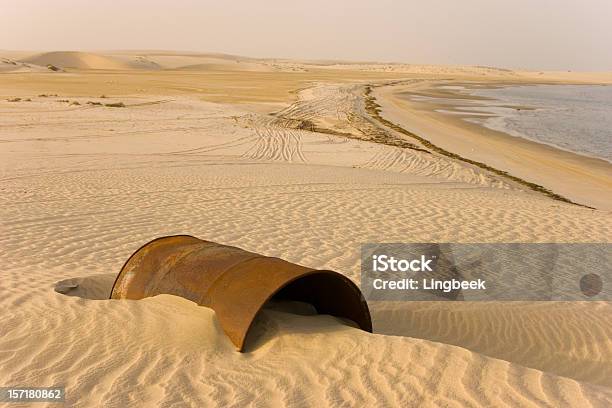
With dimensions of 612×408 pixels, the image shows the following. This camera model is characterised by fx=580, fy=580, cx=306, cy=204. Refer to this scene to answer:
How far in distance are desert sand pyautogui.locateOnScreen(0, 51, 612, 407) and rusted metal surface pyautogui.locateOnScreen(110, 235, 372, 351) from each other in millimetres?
190

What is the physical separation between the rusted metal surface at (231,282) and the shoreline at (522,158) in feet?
33.7

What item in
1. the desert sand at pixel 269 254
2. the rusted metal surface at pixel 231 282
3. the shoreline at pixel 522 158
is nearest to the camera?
the desert sand at pixel 269 254

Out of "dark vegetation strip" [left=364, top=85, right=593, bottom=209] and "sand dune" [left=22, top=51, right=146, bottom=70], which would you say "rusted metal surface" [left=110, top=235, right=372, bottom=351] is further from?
"sand dune" [left=22, top=51, right=146, bottom=70]

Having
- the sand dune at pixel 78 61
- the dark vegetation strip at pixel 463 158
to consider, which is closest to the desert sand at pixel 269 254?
the dark vegetation strip at pixel 463 158

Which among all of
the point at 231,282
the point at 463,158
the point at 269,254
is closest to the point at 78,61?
the point at 463,158

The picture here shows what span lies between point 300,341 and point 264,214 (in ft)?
19.1

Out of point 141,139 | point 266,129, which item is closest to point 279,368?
point 141,139

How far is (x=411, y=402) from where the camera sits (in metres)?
3.73

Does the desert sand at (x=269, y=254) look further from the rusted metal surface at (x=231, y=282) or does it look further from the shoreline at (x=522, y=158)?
the shoreline at (x=522, y=158)

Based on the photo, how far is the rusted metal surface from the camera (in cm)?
451

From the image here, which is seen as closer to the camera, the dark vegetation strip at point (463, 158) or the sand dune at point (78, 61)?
the dark vegetation strip at point (463, 158)

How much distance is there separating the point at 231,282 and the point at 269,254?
10.6 ft

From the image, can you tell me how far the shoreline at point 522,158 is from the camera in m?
15.3

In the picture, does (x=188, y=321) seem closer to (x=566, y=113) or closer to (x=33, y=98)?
(x=33, y=98)
